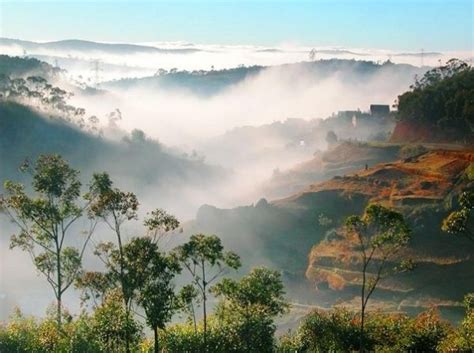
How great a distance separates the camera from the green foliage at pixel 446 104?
288 feet

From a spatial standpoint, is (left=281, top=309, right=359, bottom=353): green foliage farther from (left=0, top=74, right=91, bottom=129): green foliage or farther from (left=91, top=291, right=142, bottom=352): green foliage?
(left=0, top=74, right=91, bottom=129): green foliage

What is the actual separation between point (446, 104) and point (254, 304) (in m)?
71.6

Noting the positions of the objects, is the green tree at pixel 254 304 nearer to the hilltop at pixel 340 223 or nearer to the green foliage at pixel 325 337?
the green foliage at pixel 325 337

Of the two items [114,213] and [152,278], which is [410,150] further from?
[152,278]

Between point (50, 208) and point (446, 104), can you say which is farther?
point (446, 104)

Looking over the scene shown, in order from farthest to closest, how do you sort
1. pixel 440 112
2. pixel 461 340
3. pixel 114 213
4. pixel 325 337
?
pixel 440 112
pixel 325 337
pixel 114 213
pixel 461 340

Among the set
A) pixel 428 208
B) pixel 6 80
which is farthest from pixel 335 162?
pixel 6 80

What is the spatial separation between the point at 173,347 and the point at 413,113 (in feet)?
265

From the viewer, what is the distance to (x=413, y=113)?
100938mm

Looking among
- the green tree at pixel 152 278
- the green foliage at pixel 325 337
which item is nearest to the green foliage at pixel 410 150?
the green foliage at pixel 325 337

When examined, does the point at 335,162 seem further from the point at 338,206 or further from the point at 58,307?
the point at 58,307

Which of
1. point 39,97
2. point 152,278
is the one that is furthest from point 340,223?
point 39,97

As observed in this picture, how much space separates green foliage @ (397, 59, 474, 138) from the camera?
87.8 meters

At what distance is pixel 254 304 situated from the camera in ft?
90.5
